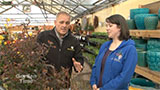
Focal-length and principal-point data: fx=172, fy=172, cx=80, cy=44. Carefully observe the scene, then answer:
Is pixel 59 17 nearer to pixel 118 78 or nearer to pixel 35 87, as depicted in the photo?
pixel 118 78

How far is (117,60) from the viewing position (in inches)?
67.8

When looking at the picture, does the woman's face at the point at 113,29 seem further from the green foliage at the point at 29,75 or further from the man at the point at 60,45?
the green foliage at the point at 29,75

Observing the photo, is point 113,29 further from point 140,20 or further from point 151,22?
point 140,20

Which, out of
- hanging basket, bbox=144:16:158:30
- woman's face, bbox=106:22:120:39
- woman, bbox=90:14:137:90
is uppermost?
hanging basket, bbox=144:16:158:30

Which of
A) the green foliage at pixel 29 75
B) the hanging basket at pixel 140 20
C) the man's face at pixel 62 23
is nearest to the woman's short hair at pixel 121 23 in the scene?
the man's face at pixel 62 23

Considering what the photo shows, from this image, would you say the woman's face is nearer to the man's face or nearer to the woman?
the woman

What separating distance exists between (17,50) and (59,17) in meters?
0.89

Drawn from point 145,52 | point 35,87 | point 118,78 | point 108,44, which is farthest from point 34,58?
point 145,52

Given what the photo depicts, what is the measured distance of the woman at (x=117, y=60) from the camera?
5.55ft

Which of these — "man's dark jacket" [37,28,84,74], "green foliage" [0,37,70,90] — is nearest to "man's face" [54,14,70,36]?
"man's dark jacket" [37,28,84,74]

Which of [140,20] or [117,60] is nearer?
[117,60]

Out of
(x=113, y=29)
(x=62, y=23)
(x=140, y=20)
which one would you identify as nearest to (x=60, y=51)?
(x=62, y=23)

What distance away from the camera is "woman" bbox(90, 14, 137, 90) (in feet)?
5.55

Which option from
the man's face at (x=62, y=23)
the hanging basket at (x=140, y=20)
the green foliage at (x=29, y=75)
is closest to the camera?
the green foliage at (x=29, y=75)
